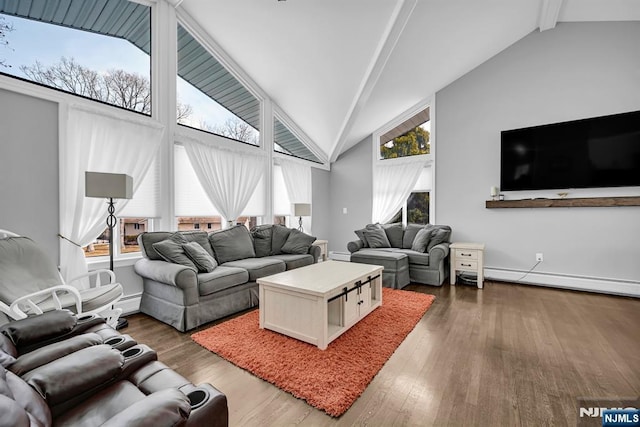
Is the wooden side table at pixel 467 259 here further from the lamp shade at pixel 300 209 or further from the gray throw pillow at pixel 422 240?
the lamp shade at pixel 300 209

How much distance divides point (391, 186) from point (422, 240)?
1.57 meters

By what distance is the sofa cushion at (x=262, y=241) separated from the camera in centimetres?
412

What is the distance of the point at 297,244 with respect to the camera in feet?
14.0

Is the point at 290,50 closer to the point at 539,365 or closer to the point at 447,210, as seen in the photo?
the point at 447,210

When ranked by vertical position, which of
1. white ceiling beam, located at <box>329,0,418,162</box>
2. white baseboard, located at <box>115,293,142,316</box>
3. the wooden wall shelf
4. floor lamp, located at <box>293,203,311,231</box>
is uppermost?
white ceiling beam, located at <box>329,0,418,162</box>

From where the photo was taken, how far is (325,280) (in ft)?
8.61

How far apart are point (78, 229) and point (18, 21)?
6.61ft

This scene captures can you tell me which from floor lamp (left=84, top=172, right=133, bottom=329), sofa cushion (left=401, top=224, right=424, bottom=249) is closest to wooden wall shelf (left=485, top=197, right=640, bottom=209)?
sofa cushion (left=401, top=224, right=424, bottom=249)

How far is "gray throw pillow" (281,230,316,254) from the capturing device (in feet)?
13.9

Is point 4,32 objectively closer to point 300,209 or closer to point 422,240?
point 300,209

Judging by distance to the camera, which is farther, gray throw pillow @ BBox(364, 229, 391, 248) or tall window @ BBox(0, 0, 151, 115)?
gray throw pillow @ BBox(364, 229, 391, 248)

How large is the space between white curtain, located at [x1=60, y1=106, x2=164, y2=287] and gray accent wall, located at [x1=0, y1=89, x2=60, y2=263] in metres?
0.08

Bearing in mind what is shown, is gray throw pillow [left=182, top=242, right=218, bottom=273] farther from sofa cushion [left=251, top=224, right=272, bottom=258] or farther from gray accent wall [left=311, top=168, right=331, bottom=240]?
gray accent wall [left=311, top=168, right=331, bottom=240]

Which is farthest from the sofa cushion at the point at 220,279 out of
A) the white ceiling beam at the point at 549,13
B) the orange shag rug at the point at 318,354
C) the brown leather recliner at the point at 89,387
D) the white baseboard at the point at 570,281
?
the white ceiling beam at the point at 549,13
